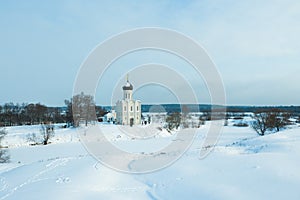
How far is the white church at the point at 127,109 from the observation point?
49.8m

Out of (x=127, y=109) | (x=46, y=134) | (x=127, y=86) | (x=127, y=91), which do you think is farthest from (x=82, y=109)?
(x=46, y=134)

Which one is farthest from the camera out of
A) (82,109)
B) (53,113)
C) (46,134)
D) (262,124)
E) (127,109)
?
(53,113)

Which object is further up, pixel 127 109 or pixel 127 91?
pixel 127 91

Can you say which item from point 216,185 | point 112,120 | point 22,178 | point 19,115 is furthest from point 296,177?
point 19,115

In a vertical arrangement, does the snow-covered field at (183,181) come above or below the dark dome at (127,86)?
below

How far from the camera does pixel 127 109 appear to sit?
163 feet

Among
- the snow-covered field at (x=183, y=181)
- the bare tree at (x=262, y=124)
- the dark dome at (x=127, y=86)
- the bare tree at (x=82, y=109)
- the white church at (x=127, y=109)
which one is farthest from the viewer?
the dark dome at (x=127, y=86)

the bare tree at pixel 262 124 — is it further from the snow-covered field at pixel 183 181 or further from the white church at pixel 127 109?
the snow-covered field at pixel 183 181

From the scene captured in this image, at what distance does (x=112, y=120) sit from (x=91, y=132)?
699 inches

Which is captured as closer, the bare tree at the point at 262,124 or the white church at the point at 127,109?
the bare tree at the point at 262,124

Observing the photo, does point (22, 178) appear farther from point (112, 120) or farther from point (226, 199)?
point (112, 120)

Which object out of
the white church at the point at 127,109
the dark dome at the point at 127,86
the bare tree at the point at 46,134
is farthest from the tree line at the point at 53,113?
the bare tree at the point at 46,134

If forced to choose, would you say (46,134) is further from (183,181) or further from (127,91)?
(183,181)

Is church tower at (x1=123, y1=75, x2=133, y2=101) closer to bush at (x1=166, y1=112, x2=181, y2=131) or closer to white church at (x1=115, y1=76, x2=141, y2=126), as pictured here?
white church at (x1=115, y1=76, x2=141, y2=126)
